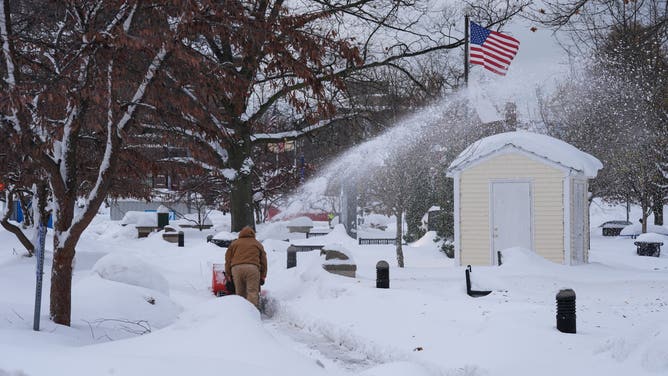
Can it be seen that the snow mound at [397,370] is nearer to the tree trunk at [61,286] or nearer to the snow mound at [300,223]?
the tree trunk at [61,286]

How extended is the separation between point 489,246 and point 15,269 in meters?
12.2

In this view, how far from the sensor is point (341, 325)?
1149cm

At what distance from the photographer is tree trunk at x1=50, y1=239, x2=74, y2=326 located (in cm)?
900

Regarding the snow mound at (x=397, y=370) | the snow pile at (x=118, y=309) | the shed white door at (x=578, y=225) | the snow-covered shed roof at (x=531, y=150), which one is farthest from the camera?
the shed white door at (x=578, y=225)

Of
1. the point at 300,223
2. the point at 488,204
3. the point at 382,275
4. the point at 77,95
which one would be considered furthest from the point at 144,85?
the point at 300,223

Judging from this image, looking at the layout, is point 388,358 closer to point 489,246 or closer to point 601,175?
point 489,246

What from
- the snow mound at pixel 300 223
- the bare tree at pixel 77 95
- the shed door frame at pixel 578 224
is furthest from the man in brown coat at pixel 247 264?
the snow mound at pixel 300 223

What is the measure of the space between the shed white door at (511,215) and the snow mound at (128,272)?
34.5ft

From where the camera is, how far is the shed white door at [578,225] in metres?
21.0

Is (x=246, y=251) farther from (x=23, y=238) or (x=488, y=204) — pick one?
(x=488, y=204)

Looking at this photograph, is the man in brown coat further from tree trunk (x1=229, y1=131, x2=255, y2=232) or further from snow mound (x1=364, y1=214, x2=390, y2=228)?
snow mound (x1=364, y1=214, x2=390, y2=228)

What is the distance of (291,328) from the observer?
41.6ft

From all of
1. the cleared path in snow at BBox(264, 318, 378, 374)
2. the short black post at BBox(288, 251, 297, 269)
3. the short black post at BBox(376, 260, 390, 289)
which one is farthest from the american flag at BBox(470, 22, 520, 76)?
the cleared path in snow at BBox(264, 318, 378, 374)

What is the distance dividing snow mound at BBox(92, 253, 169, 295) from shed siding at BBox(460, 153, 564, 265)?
1022 cm
